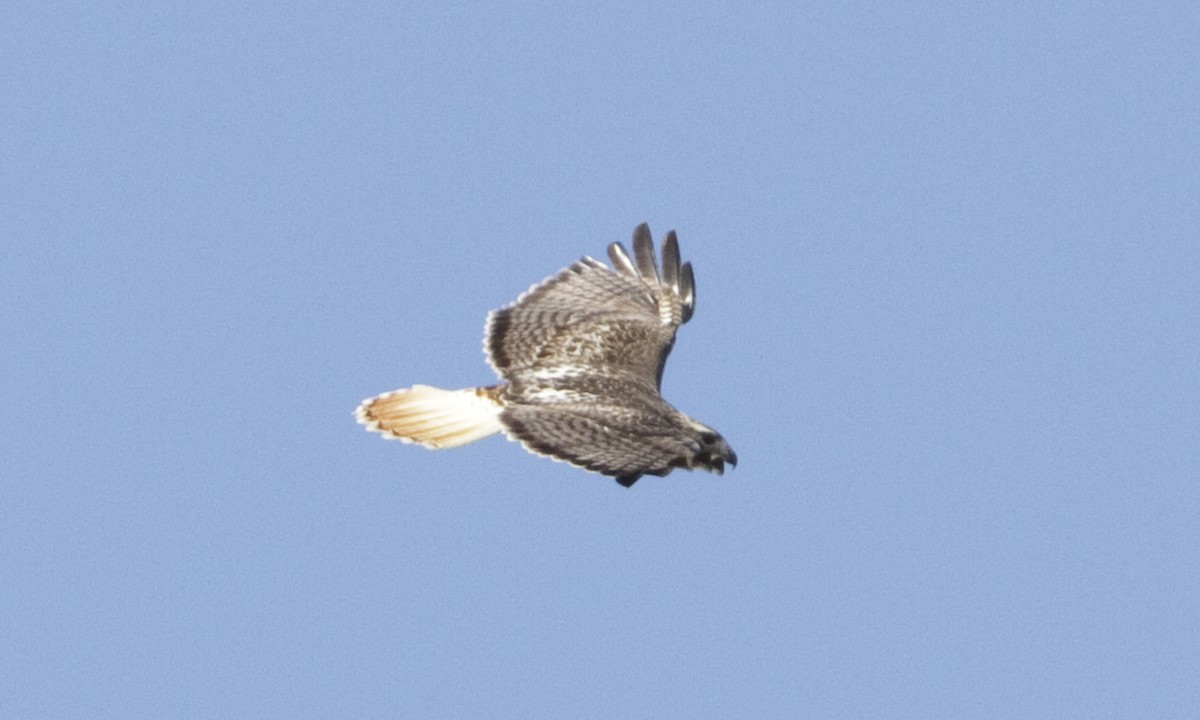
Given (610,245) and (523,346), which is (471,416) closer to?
(523,346)

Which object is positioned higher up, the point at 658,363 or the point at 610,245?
the point at 610,245

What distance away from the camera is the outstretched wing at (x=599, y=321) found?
52.4 feet

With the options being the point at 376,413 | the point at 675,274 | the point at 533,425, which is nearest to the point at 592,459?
the point at 533,425

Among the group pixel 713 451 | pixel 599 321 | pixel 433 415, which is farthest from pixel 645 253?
pixel 713 451

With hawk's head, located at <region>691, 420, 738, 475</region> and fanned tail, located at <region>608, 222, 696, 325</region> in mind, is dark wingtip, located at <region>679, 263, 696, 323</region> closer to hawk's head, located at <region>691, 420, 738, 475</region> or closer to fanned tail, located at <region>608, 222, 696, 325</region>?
fanned tail, located at <region>608, 222, 696, 325</region>

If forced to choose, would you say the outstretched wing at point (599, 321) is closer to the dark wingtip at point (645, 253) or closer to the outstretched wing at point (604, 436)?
the dark wingtip at point (645, 253)

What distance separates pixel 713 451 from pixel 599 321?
2.23 meters

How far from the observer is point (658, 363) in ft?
53.3

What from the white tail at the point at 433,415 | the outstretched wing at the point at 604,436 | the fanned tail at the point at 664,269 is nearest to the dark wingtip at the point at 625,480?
the outstretched wing at the point at 604,436

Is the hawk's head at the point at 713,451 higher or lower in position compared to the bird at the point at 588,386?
lower

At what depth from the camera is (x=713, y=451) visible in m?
14.7

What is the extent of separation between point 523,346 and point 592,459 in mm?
2292

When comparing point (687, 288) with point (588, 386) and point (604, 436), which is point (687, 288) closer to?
point (588, 386)

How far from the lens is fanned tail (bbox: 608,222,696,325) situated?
17125 millimetres
